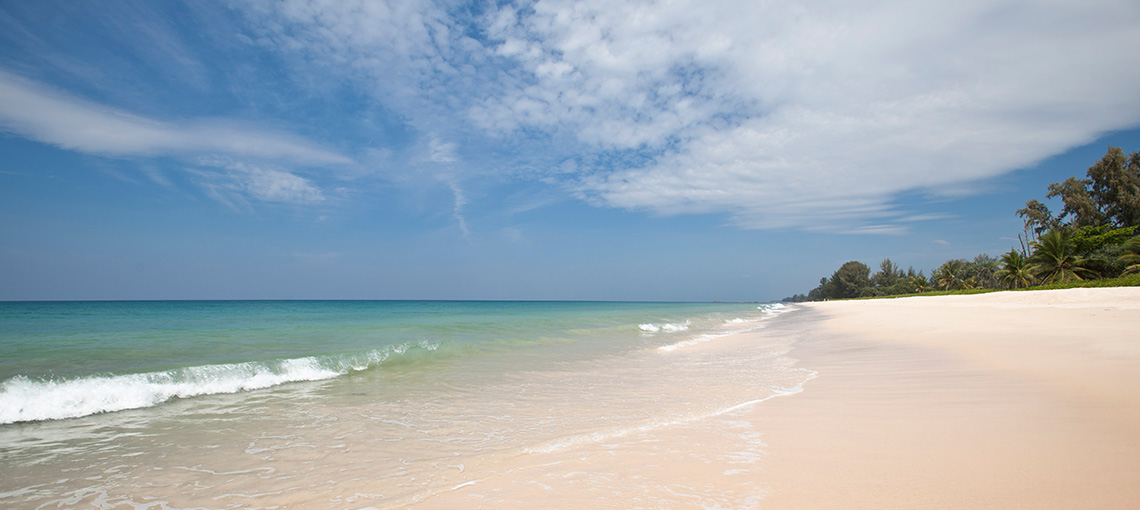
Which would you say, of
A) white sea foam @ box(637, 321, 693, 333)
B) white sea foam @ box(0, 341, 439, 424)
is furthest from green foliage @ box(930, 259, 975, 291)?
white sea foam @ box(0, 341, 439, 424)

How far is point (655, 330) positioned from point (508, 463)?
A: 1789 cm

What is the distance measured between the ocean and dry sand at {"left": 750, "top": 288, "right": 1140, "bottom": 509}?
0.47 metres

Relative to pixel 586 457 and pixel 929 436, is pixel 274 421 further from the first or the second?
pixel 929 436

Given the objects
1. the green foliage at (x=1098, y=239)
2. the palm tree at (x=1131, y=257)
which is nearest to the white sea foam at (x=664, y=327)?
the palm tree at (x=1131, y=257)

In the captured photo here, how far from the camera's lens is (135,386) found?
712 centimetres

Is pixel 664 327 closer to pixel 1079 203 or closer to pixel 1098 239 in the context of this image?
pixel 1098 239

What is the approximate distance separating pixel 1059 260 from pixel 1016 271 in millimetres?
8254

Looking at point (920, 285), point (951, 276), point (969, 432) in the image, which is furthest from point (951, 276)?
point (969, 432)

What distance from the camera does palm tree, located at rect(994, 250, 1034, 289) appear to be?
3994 centimetres

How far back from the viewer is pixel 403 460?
13.4ft

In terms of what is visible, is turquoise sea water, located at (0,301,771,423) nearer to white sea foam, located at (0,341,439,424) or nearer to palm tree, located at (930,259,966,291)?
white sea foam, located at (0,341,439,424)

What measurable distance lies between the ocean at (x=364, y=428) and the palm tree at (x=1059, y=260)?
39.9 metres

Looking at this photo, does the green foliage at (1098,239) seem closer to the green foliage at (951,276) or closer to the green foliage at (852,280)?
the green foliage at (951,276)

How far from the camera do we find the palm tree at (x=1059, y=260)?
109 feet
